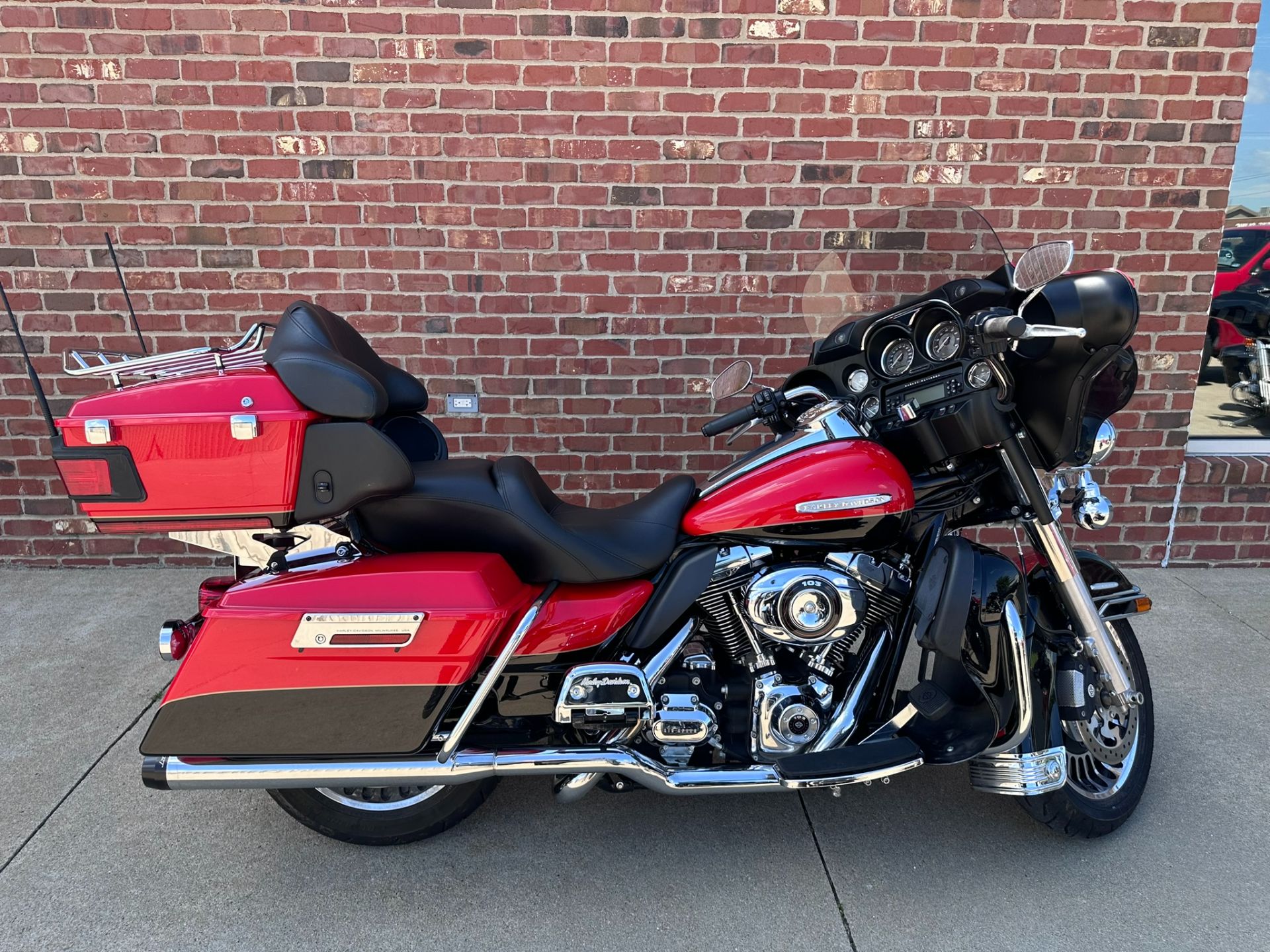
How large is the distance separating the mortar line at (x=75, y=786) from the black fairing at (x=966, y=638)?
7.76 ft

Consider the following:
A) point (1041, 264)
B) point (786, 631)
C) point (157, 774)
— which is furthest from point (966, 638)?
point (157, 774)

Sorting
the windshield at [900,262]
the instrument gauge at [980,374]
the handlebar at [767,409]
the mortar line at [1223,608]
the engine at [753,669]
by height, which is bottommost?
the mortar line at [1223,608]

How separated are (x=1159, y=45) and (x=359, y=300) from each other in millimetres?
3737

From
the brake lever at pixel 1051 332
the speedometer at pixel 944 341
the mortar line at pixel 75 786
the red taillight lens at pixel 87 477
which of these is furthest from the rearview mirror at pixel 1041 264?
the mortar line at pixel 75 786

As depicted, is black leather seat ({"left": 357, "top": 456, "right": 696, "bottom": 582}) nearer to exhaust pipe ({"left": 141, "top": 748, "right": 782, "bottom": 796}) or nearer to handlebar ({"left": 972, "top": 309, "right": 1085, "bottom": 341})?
exhaust pipe ({"left": 141, "top": 748, "right": 782, "bottom": 796})

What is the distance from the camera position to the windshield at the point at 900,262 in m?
2.10

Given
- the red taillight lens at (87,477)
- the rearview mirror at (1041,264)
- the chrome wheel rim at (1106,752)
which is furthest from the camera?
the chrome wheel rim at (1106,752)

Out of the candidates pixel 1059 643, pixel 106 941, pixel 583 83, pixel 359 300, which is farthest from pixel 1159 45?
pixel 106 941

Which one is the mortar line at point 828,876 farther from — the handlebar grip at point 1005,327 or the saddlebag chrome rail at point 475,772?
the handlebar grip at point 1005,327

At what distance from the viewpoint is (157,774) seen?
185 centimetres

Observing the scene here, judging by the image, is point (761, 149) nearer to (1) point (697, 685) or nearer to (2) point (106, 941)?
(1) point (697, 685)

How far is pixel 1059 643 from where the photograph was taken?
6.89ft

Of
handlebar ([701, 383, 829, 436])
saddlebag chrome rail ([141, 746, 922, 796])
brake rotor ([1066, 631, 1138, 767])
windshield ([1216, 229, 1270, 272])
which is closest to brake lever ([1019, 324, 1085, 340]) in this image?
handlebar ([701, 383, 829, 436])

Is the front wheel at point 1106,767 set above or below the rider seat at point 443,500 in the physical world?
below
